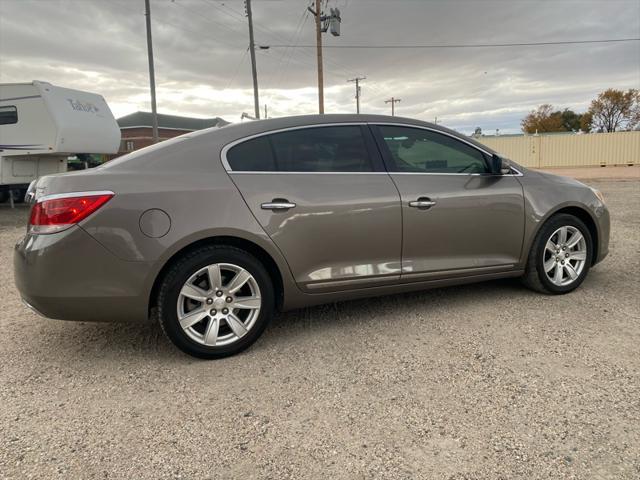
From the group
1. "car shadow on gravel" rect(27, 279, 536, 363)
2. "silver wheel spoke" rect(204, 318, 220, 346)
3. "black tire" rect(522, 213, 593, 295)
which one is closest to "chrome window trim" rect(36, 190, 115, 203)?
"silver wheel spoke" rect(204, 318, 220, 346)

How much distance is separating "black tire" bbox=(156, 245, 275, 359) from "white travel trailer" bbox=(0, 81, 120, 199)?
34.5 feet

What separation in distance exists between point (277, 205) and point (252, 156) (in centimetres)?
40

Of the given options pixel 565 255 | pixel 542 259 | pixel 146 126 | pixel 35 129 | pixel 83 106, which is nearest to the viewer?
pixel 542 259

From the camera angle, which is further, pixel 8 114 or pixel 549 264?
pixel 8 114

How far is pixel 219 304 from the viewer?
9.87 feet

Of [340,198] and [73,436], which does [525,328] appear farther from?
[73,436]

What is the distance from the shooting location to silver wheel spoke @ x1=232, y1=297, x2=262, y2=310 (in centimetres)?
304

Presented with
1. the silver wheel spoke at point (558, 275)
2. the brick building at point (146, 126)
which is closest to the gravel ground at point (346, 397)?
the silver wheel spoke at point (558, 275)

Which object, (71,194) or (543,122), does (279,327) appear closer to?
(71,194)

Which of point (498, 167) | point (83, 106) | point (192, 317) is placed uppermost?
point (83, 106)

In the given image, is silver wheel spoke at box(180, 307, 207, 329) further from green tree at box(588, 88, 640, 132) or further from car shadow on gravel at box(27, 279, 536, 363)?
green tree at box(588, 88, 640, 132)

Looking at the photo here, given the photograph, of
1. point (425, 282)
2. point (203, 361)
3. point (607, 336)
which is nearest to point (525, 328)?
point (607, 336)

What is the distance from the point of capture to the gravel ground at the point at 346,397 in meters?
2.04

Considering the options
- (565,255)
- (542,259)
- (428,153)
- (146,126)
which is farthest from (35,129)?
(146,126)
